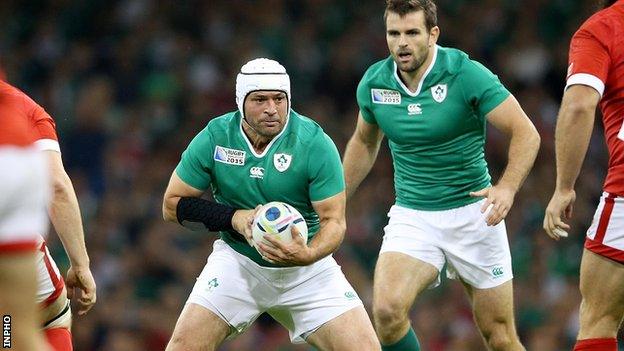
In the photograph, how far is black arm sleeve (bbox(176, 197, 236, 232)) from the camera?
21.1ft

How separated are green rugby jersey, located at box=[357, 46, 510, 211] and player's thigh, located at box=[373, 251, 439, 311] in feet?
1.22

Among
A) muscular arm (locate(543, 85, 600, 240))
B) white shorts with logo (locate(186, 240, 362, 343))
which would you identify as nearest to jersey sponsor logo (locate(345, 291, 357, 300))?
white shorts with logo (locate(186, 240, 362, 343))

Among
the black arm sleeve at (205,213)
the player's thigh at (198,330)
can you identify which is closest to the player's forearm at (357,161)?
the black arm sleeve at (205,213)

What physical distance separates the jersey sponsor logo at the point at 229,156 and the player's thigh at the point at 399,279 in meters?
1.06

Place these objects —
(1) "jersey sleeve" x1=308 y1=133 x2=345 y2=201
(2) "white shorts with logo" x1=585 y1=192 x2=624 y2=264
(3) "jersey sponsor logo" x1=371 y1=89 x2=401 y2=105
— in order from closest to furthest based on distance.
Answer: (2) "white shorts with logo" x1=585 y1=192 x2=624 y2=264 → (1) "jersey sleeve" x1=308 y1=133 x2=345 y2=201 → (3) "jersey sponsor logo" x1=371 y1=89 x2=401 y2=105

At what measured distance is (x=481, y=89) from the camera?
694 cm

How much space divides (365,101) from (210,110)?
6.24 meters

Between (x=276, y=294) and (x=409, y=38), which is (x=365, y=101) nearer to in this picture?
(x=409, y=38)

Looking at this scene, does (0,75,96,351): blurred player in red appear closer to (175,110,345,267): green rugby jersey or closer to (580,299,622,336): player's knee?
(175,110,345,267): green rugby jersey

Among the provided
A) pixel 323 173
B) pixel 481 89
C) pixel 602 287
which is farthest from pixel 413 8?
pixel 602 287

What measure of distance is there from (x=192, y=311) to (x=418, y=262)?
1.35 meters

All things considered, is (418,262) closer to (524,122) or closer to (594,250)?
(524,122)

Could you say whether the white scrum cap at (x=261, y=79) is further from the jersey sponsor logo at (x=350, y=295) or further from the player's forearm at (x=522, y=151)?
the player's forearm at (x=522, y=151)

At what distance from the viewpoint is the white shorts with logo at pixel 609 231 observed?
223 inches
